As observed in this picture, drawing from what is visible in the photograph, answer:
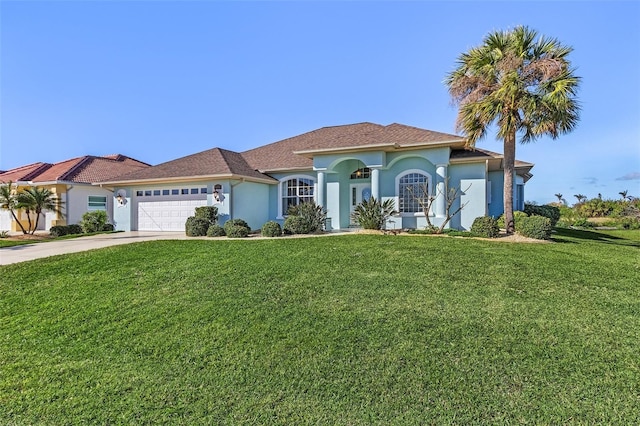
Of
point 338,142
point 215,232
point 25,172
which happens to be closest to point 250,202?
point 215,232

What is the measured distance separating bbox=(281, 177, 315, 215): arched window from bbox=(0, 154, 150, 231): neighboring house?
1290 cm

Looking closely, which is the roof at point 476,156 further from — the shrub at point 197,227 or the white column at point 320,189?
the shrub at point 197,227

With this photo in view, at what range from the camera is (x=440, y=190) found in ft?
52.6

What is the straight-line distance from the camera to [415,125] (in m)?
18.6

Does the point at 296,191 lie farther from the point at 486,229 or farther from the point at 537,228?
the point at 537,228

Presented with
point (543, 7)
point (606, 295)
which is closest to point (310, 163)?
point (543, 7)

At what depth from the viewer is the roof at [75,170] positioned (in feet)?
77.4

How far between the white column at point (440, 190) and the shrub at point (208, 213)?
35.1 ft

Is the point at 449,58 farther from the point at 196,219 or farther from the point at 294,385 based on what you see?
the point at 294,385

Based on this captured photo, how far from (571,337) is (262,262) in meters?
6.86

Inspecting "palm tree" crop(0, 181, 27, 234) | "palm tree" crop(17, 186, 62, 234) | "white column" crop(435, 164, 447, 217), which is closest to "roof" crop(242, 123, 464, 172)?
"white column" crop(435, 164, 447, 217)

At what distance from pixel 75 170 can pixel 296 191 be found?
54.5 feet

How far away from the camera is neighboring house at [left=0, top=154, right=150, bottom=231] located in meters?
22.6

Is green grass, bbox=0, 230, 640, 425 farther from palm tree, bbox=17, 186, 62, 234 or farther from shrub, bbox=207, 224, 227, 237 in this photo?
palm tree, bbox=17, 186, 62, 234
